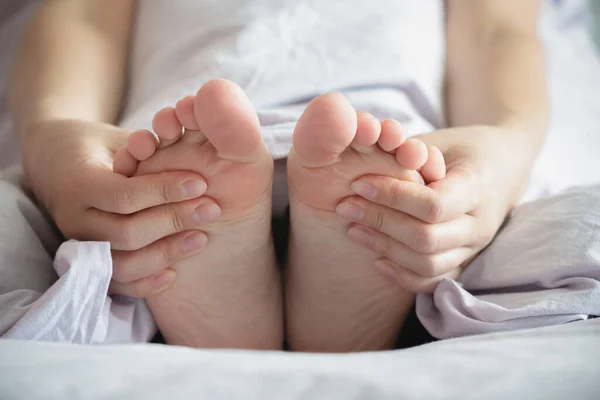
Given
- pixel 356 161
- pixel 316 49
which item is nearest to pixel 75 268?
pixel 356 161

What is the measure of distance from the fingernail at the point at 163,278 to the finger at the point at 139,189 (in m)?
0.08

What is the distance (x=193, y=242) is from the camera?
20.5 inches

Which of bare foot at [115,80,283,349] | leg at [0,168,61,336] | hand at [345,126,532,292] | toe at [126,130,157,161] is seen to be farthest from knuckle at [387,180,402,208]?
leg at [0,168,61,336]

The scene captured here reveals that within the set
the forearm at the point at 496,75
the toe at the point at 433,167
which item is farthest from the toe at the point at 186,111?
the forearm at the point at 496,75

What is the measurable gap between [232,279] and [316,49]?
33 cm

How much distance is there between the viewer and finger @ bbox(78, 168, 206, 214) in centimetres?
48

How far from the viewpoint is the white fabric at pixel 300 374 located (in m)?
0.35

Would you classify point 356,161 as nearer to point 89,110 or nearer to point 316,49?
point 316,49

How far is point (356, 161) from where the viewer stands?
1.61 feet

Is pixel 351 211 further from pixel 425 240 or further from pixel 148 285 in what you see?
pixel 148 285

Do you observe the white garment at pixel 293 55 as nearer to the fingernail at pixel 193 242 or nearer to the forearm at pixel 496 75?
the forearm at pixel 496 75

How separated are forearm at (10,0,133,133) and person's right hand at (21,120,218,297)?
13 cm

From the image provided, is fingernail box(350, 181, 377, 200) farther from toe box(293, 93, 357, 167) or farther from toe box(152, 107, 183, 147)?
toe box(152, 107, 183, 147)

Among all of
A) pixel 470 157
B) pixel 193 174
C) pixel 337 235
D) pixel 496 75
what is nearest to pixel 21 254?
pixel 193 174
